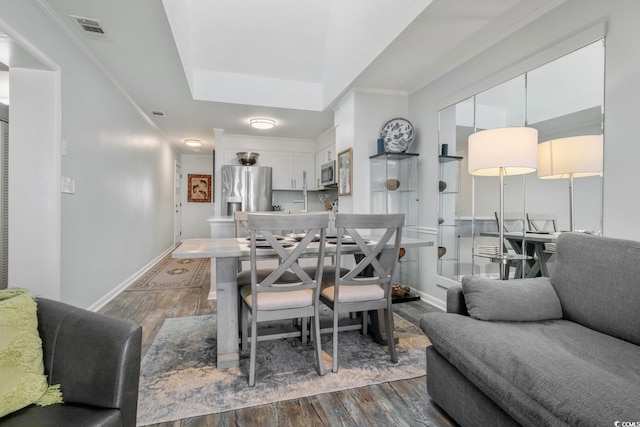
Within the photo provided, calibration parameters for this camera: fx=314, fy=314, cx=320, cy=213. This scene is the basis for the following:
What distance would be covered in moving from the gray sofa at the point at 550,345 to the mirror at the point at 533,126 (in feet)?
1.92

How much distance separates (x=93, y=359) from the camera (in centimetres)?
101

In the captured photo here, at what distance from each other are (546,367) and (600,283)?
2.21 feet

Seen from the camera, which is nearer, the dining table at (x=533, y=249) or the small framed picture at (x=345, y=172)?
the dining table at (x=533, y=249)

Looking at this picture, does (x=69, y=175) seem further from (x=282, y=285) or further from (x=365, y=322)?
(x=365, y=322)

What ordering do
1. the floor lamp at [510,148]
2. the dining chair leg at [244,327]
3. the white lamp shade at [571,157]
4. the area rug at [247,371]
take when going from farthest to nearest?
the dining chair leg at [244,327]
the floor lamp at [510,148]
the white lamp shade at [571,157]
the area rug at [247,371]

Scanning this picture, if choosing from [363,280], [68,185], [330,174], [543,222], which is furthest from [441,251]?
[68,185]

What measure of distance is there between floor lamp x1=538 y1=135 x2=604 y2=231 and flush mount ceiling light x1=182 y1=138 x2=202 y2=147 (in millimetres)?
6125

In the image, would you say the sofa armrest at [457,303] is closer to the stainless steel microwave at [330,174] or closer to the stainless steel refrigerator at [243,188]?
the stainless steel microwave at [330,174]

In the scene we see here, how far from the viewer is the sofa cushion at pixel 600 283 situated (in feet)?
4.39

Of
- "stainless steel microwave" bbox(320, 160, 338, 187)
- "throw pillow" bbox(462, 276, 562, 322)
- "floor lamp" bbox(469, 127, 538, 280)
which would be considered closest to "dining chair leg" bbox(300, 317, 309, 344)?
"throw pillow" bbox(462, 276, 562, 322)

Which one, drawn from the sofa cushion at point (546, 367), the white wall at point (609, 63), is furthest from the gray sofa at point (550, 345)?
the white wall at point (609, 63)

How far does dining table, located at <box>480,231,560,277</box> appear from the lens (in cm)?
226

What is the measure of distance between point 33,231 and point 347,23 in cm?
355

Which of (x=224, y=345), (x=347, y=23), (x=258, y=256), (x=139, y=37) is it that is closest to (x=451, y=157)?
(x=347, y=23)
